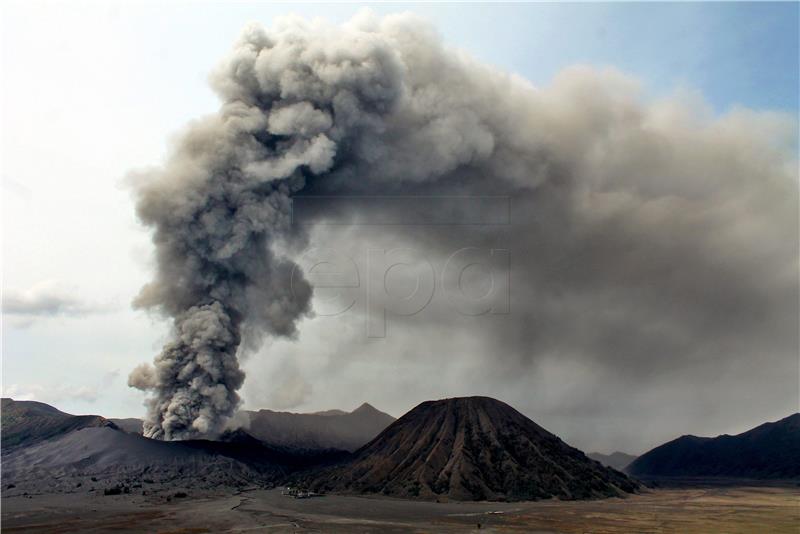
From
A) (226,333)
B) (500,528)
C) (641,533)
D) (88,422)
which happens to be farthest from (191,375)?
(641,533)

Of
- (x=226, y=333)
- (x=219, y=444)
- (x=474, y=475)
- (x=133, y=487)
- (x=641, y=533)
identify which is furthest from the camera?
(x=219, y=444)

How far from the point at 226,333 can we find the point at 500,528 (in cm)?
5897

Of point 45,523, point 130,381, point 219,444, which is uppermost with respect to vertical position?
point 130,381

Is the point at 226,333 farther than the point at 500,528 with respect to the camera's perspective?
Yes

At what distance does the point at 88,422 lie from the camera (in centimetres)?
12838

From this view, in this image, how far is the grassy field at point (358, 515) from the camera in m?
62.0

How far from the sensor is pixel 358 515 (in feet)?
246

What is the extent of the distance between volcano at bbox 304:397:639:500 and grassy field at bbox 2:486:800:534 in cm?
981

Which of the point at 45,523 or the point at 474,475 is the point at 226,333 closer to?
the point at 45,523

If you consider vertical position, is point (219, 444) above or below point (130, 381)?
below

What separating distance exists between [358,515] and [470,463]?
138 feet

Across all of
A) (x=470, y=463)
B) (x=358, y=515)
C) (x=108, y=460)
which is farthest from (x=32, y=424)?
(x=470, y=463)

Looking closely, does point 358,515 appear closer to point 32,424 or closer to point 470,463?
point 470,463

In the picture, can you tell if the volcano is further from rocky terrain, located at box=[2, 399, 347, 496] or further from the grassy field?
rocky terrain, located at box=[2, 399, 347, 496]
